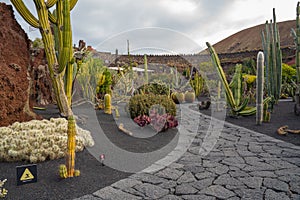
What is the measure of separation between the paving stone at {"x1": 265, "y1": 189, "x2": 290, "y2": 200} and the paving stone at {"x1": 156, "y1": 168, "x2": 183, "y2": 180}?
949 mm

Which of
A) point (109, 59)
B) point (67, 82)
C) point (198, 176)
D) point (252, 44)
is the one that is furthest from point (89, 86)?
point (252, 44)

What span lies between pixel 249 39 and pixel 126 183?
31929 millimetres

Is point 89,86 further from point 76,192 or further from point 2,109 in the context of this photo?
point 76,192

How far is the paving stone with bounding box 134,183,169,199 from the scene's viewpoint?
259 cm

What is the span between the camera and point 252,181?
9.56 ft

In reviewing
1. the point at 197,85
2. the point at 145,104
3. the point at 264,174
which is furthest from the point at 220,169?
the point at 197,85

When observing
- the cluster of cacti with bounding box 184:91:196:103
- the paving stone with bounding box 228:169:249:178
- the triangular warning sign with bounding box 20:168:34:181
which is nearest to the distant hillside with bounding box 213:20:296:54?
the cluster of cacti with bounding box 184:91:196:103

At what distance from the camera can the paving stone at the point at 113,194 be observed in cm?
252

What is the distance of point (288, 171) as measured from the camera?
126 inches

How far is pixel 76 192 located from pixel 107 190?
0.97ft

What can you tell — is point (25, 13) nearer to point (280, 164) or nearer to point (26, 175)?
point (26, 175)

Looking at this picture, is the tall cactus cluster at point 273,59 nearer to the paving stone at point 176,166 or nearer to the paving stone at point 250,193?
the paving stone at point 176,166

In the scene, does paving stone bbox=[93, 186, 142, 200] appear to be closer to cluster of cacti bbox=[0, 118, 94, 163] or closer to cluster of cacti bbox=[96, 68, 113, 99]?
cluster of cacti bbox=[0, 118, 94, 163]

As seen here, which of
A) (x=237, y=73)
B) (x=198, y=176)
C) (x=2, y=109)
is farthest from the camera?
(x=237, y=73)
